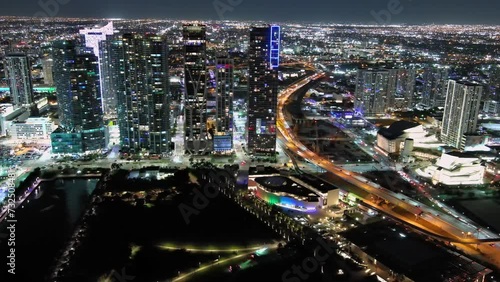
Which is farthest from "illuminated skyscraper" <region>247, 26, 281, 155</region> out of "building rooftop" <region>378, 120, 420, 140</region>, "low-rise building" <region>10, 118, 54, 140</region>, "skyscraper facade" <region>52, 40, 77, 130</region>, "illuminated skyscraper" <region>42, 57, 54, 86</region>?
"illuminated skyscraper" <region>42, 57, 54, 86</region>

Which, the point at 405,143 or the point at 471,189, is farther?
the point at 405,143

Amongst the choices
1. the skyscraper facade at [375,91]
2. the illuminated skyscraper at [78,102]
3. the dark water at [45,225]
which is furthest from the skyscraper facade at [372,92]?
the dark water at [45,225]

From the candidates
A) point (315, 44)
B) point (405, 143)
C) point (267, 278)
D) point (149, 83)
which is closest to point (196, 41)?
point (149, 83)

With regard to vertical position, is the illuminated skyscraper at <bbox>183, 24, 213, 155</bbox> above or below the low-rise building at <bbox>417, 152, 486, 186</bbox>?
above

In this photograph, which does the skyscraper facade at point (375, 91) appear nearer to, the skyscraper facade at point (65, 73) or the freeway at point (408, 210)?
the freeway at point (408, 210)

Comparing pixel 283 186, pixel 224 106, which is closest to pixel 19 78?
pixel 224 106

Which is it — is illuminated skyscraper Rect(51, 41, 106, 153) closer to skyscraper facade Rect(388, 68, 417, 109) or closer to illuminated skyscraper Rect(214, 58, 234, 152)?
illuminated skyscraper Rect(214, 58, 234, 152)

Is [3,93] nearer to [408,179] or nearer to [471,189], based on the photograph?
[408,179]
